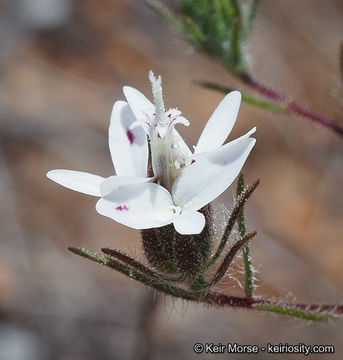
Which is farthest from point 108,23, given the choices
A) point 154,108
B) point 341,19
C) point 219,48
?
point 154,108

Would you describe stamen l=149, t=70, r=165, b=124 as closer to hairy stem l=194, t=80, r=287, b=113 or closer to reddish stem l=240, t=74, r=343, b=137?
hairy stem l=194, t=80, r=287, b=113

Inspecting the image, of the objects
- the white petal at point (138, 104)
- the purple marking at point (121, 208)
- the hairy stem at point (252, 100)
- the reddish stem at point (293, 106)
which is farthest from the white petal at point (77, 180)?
the reddish stem at point (293, 106)

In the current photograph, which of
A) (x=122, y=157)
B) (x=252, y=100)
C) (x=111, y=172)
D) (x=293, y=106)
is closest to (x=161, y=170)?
(x=122, y=157)

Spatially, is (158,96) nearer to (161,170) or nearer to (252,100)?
(161,170)

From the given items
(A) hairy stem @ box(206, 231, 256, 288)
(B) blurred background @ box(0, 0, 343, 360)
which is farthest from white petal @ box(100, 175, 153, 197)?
(B) blurred background @ box(0, 0, 343, 360)

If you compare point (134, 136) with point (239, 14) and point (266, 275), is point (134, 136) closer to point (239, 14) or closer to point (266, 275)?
point (239, 14)

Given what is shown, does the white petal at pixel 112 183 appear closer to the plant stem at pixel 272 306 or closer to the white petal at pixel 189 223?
the white petal at pixel 189 223
